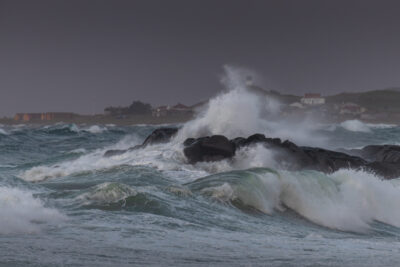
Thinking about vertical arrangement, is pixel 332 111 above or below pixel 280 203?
above

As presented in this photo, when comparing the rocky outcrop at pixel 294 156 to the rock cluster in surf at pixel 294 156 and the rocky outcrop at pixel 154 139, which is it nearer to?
the rock cluster in surf at pixel 294 156

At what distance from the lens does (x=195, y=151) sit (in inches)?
717

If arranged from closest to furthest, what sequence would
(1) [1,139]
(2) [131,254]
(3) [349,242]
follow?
(2) [131,254] < (3) [349,242] < (1) [1,139]

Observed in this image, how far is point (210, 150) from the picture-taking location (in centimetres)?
1798

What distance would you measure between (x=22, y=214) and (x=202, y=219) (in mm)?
2638

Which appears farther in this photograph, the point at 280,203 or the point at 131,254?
the point at 280,203

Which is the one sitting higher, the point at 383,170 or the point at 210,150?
the point at 210,150

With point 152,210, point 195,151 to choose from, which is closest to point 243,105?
point 195,151

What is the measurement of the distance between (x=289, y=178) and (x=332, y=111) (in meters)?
109

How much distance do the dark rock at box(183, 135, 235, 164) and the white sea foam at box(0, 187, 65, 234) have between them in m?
9.32

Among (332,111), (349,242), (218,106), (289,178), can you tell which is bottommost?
(349,242)

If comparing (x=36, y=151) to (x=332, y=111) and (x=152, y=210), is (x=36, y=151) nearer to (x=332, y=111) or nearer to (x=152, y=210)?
(x=152, y=210)

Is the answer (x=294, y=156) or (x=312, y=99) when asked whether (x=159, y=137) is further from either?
(x=312, y=99)

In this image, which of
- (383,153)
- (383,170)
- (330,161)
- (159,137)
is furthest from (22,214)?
(159,137)
